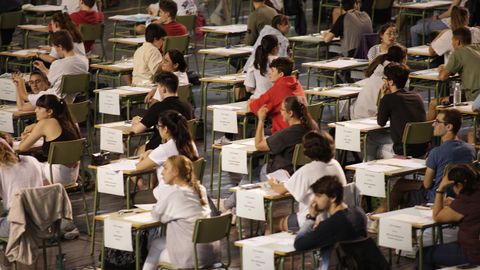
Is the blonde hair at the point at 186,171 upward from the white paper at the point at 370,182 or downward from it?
upward

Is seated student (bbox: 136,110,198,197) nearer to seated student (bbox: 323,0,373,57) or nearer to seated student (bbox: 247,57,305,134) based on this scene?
seated student (bbox: 247,57,305,134)

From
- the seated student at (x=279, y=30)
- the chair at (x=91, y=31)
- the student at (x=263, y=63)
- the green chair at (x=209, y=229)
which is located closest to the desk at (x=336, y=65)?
the seated student at (x=279, y=30)

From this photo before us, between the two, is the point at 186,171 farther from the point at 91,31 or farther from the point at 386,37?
the point at 91,31

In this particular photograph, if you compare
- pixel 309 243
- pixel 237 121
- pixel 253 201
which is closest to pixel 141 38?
pixel 237 121

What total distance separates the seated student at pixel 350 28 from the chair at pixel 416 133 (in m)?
4.74

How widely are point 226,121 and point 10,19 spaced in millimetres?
6838

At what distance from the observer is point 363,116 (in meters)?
13.2

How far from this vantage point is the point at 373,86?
13242 mm

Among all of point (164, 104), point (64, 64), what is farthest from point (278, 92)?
point (64, 64)

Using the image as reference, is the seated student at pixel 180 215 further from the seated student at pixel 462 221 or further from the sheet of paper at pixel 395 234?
the seated student at pixel 462 221

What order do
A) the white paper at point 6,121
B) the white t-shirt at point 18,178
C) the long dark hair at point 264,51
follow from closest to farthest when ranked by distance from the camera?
1. the white t-shirt at point 18,178
2. the white paper at point 6,121
3. the long dark hair at point 264,51

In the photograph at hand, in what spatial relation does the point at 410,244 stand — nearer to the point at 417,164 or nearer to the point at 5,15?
the point at 417,164

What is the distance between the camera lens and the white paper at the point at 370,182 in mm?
10656

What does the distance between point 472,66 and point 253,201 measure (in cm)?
468
